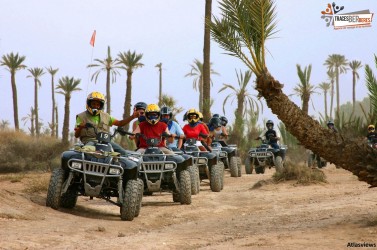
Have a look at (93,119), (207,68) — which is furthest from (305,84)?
(93,119)

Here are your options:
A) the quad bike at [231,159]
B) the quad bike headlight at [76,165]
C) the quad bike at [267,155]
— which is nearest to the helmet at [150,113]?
the quad bike headlight at [76,165]

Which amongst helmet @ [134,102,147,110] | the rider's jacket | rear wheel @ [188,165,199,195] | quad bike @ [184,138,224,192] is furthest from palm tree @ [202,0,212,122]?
the rider's jacket

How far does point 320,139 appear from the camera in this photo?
8.84 metres

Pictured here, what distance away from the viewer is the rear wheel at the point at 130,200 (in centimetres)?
1041

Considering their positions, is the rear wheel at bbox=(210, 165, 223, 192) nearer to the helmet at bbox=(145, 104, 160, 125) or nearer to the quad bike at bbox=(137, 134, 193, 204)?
the quad bike at bbox=(137, 134, 193, 204)

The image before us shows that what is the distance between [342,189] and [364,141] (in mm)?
6869

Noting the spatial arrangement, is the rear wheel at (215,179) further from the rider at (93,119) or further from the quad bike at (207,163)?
the rider at (93,119)

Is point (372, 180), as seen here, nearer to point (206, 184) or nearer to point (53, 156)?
point (206, 184)

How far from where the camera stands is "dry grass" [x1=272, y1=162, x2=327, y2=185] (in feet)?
56.2

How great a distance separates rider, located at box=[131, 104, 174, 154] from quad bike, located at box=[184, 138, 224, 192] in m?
2.99

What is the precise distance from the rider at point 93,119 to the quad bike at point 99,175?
12.2 inches

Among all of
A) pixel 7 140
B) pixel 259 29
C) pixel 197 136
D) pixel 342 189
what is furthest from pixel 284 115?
pixel 7 140

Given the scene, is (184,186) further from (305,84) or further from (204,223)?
(305,84)

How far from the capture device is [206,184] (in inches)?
761
